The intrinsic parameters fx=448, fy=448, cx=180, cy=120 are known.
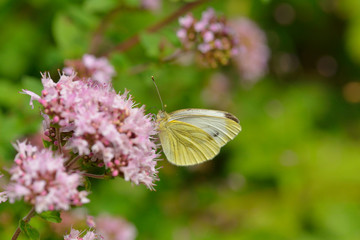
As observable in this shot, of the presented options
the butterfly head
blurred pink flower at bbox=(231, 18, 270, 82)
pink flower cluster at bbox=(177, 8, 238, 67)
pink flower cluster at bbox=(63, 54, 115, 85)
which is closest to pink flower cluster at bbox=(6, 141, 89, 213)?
the butterfly head

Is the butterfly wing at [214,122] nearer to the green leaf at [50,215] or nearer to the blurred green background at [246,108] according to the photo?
the blurred green background at [246,108]

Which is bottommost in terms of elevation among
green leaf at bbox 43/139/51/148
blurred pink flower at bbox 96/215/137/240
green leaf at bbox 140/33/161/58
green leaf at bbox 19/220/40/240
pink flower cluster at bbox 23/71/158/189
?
green leaf at bbox 19/220/40/240

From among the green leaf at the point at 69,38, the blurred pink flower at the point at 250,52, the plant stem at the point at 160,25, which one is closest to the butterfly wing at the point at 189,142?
the plant stem at the point at 160,25

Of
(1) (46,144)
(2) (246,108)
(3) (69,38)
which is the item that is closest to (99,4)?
(3) (69,38)

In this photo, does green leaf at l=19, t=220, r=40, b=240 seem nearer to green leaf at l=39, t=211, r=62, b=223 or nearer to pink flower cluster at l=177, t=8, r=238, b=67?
green leaf at l=39, t=211, r=62, b=223

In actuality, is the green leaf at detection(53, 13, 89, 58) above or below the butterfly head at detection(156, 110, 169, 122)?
above

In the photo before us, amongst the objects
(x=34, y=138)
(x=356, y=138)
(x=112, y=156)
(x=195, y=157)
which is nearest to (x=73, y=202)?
(x=112, y=156)

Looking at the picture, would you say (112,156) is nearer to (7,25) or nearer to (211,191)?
(211,191)
